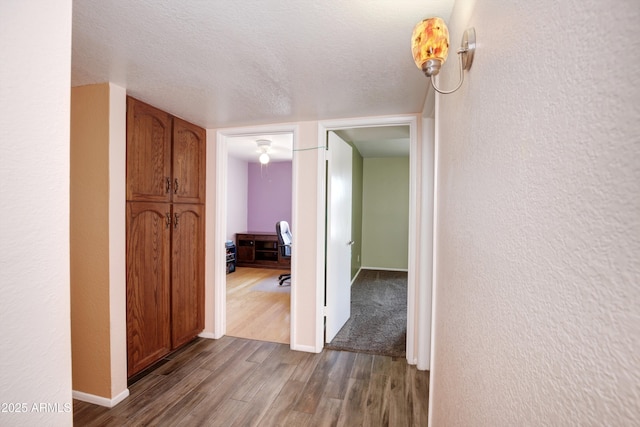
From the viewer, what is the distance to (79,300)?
198 centimetres

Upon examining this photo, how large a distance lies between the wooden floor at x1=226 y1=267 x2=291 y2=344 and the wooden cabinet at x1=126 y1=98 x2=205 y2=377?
512 mm

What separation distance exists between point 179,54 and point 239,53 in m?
0.32

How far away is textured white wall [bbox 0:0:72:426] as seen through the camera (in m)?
0.49

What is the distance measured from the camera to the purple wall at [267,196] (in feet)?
21.0

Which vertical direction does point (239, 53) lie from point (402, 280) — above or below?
above

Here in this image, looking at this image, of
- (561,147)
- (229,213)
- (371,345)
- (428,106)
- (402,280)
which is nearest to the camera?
(561,147)

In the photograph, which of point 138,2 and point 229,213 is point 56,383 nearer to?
point 138,2

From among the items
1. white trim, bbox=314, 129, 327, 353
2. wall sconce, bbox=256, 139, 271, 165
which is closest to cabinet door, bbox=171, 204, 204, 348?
white trim, bbox=314, 129, 327, 353

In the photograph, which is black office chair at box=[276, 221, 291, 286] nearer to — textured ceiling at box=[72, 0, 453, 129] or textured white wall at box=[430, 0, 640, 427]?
textured ceiling at box=[72, 0, 453, 129]

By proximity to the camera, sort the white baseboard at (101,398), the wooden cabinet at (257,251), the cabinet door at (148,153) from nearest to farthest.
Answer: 1. the white baseboard at (101,398)
2. the cabinet door at (148,153)
3. the wooden cabinet at (257,251)

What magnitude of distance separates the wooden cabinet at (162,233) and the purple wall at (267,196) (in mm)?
3532

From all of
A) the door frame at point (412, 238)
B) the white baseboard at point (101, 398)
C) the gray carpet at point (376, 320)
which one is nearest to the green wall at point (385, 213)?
the gray carpet at point (376, 320)

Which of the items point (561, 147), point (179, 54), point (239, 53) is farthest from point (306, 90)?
point (561, 147)

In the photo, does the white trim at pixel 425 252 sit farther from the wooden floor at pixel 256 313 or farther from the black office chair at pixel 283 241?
the black office chair at pixel 283 241
